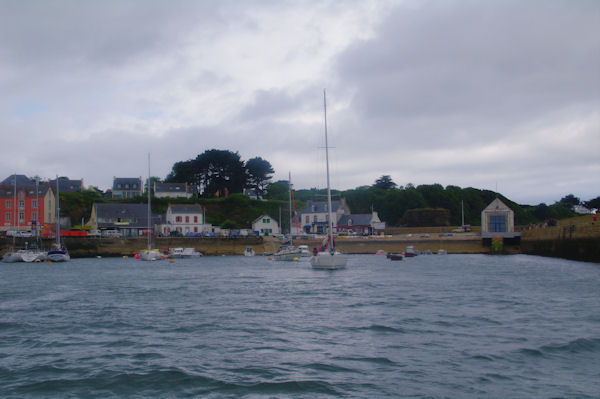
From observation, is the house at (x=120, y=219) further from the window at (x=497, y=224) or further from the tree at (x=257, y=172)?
the window at (x=497, y=224)

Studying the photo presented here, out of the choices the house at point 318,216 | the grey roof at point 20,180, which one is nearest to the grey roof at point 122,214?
the grey roof at point 20,180

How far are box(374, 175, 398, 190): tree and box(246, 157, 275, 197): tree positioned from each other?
88.5 ft

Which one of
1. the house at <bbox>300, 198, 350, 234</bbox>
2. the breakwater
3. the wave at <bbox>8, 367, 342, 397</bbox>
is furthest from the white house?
the wave at <bbox>8, 367, 342, 397</bbox>

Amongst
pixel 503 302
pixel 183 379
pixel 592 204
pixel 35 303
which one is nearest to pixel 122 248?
pixel 35 303

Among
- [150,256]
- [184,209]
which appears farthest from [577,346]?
[184,209]

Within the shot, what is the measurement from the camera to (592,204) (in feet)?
305

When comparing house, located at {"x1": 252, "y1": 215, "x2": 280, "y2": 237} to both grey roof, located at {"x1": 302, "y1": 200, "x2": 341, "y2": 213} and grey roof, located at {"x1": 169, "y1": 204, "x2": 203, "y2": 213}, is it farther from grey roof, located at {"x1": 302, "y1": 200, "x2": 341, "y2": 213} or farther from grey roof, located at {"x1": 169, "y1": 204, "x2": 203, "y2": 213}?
grey roof, located at {"x1": 169, "y1": 204, "x2": 203, "y2": 213}

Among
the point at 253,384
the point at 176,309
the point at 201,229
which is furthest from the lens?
the point at 201,229

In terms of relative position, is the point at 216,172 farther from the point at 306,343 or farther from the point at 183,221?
the point at 306,343

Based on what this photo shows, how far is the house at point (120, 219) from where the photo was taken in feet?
285

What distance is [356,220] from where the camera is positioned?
9500 cm

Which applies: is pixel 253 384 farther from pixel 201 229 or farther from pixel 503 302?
pixel 201 229

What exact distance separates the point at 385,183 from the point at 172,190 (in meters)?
51.0

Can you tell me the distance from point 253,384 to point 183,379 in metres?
1.62
